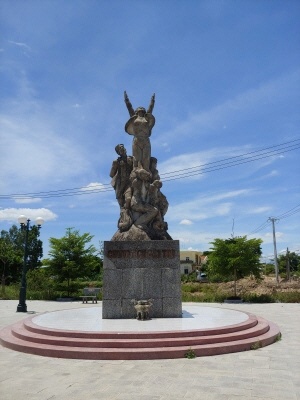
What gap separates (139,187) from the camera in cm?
1142

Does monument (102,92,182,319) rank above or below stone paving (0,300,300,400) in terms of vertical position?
above

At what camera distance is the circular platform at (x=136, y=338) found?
6.90 meters

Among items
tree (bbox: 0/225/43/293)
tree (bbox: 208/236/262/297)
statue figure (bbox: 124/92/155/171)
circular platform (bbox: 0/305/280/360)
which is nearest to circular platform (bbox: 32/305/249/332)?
circular platform (bbox: 0/305/280/360)

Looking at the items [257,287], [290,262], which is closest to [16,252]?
[257,287]

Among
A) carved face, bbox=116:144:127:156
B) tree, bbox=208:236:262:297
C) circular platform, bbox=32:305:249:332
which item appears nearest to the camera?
circular platform, bbox=32:305:249:332

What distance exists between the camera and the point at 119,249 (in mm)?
10273

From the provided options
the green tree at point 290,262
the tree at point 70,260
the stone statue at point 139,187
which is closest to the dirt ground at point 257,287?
the tree at point 70,260

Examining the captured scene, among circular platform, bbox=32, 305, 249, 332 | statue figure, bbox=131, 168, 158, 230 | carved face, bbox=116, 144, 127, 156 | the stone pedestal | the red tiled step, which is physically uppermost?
carved face, bbox=116, 144, 127, 156

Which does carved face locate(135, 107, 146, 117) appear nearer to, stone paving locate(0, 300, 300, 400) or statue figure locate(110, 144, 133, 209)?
statue figure locate(110, 144, 133, 209)

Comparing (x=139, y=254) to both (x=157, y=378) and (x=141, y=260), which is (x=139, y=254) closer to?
(x=141, y=260)

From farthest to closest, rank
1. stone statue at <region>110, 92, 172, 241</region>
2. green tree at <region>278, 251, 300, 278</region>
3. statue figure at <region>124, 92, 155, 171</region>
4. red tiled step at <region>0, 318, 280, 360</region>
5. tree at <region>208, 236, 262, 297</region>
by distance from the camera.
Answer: green tree at <region>278, 251, 300, 278</region> < tree at <region>208, 236, 262, 297</region> < statue figure at <region>124, 92, 155, 171</region> < stone statue at <region>110, 92, 172, 241</region> < red tiled step at <region>0, 318, 280, 360</region>

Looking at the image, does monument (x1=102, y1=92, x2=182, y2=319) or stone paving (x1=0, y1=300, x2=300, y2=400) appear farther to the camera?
monument (x1=102, y1=92, x2=182, y2=319)

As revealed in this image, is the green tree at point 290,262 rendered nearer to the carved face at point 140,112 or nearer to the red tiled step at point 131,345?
the carved face at point 140,112

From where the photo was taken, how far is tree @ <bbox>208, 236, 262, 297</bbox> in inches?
790
